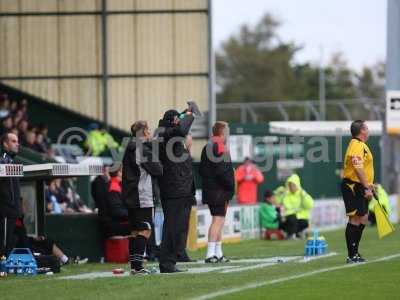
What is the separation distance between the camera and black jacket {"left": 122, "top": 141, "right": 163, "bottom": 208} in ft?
55.5

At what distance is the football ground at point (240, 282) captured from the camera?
14.0 meters

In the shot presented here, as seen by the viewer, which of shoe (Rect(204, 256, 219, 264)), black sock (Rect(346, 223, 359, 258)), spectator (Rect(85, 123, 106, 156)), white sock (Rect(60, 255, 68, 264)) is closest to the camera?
black sock (Rect(346, 223, 359, 258))

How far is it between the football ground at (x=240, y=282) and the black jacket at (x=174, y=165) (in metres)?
1.05

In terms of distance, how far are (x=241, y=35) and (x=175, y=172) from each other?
95.1 metres

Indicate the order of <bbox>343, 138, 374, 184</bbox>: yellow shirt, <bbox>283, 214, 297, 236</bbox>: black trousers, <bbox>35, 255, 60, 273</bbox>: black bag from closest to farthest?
<bbox>343, 138, 374, 184</bbox>: yellow shirt, <bbox>35, 255, 60, 273</bbox>: black bag, <bbox>283, 214, 297, 236</bbox>: black trousers

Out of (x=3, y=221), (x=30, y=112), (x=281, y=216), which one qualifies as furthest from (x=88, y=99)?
(x=3, y=221)

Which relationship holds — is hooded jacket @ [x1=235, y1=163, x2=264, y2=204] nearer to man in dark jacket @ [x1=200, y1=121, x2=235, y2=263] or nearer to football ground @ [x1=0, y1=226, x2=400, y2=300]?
football ground @ [x1=0, y1=226, x2=400, y2=300]

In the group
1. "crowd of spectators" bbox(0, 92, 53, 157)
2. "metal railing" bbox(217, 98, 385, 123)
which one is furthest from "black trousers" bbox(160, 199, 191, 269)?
"metal railing" bbox(217, 98, 385, 123)

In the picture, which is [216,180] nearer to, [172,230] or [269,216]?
[172,230]

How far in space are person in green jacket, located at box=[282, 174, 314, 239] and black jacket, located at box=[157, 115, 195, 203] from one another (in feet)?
37.7

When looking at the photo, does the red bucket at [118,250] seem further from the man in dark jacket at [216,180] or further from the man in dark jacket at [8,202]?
the man in dark jacket at [8,202]

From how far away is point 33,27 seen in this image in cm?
3644

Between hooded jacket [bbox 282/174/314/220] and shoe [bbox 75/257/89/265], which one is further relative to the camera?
hooded jacket [bbox 282/174/314/220]

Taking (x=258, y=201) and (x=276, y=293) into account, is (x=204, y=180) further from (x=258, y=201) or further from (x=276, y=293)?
(x=258, y=201)
